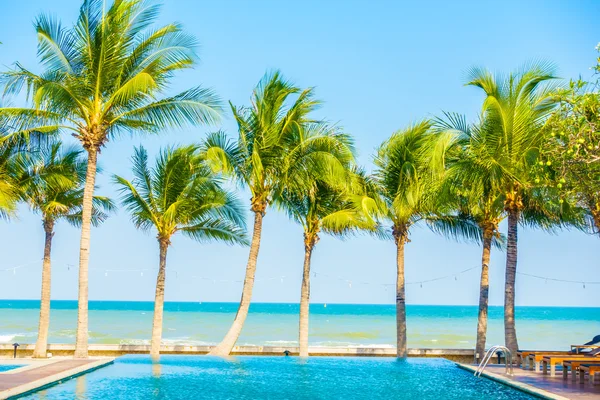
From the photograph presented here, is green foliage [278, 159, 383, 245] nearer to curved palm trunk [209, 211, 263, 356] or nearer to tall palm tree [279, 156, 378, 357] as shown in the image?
tall palm tree [279, 156, 378, 357]

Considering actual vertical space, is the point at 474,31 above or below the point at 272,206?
above

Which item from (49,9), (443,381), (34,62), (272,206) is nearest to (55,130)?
(34,62)

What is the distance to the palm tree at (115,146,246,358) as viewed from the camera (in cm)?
2012

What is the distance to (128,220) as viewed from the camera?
854 inches

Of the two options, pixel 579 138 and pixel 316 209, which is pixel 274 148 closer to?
pixel 316 209

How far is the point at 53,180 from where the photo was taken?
19750 mm

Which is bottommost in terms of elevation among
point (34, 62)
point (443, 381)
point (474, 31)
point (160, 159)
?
point (443, 381)

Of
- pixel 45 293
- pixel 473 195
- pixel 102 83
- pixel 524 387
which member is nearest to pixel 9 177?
pixel 45 293

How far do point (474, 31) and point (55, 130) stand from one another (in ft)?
50.9

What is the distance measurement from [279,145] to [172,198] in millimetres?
3656

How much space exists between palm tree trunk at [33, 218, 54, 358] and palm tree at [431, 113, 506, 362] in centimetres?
1146

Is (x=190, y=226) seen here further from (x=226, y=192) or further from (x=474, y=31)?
(x=474, y=31)

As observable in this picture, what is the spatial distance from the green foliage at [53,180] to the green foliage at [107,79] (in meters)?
2.41

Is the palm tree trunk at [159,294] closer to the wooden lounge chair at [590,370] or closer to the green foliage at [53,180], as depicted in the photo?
the green foliage at [53,180]
